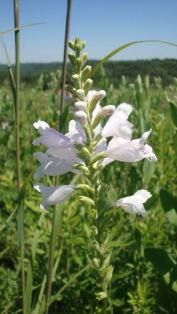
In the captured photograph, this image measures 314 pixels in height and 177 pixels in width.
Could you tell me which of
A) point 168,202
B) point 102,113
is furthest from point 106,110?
point 168,202

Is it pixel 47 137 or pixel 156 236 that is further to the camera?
pixel 156 236

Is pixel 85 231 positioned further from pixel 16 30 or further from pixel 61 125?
pixel 16 30

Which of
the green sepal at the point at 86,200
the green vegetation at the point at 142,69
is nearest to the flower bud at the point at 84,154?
the green sepal at the point at 86,200

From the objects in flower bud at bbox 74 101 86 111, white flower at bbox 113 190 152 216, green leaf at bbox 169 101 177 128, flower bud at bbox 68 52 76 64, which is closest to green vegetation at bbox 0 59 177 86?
A: green leaf at bbox 169 101 177 128

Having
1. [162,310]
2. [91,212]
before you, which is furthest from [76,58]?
[162,310]

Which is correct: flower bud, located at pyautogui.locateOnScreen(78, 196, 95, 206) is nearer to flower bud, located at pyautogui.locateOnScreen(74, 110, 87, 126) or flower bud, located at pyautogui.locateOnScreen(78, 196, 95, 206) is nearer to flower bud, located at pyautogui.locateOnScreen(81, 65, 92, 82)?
flower bud, located at pyautogui.locateOnScreen(74, 110, 87, 126)

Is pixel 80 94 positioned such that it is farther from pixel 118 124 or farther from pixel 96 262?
pixel 96 262
